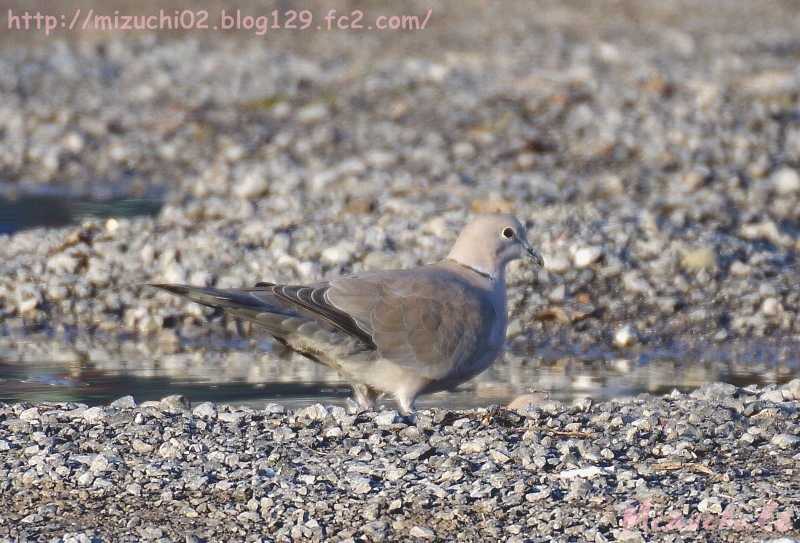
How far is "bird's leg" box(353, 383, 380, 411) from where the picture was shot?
26.7 ft

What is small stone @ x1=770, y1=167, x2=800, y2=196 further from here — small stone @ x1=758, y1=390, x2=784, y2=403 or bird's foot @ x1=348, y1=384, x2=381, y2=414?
bird's foot @ x1=348, y1=384, x2=381, y2=414

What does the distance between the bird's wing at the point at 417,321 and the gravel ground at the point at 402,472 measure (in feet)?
1.11

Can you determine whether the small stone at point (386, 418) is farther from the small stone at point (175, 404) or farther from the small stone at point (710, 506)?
the small stone at point (710, 506)

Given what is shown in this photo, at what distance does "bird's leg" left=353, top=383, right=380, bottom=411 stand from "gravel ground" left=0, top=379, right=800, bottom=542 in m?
0.66

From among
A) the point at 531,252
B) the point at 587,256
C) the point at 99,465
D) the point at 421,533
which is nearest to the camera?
the point at 421,533

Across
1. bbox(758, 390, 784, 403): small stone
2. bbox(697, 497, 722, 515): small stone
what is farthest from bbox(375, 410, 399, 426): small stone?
bbox(758, 390, 784, 403): small stone

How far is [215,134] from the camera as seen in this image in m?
19.0

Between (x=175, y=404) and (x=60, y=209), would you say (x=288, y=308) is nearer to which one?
(x=175, y=404)

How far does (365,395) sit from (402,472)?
5.71 ft

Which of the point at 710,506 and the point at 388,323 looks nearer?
the point at 710,506

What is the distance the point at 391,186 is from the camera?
15.1 metres

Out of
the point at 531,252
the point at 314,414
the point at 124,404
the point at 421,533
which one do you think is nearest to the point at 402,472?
the point at 421,533

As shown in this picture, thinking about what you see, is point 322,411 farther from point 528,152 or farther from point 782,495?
point 528,152

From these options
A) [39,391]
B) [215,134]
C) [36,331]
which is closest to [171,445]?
[39,391]
